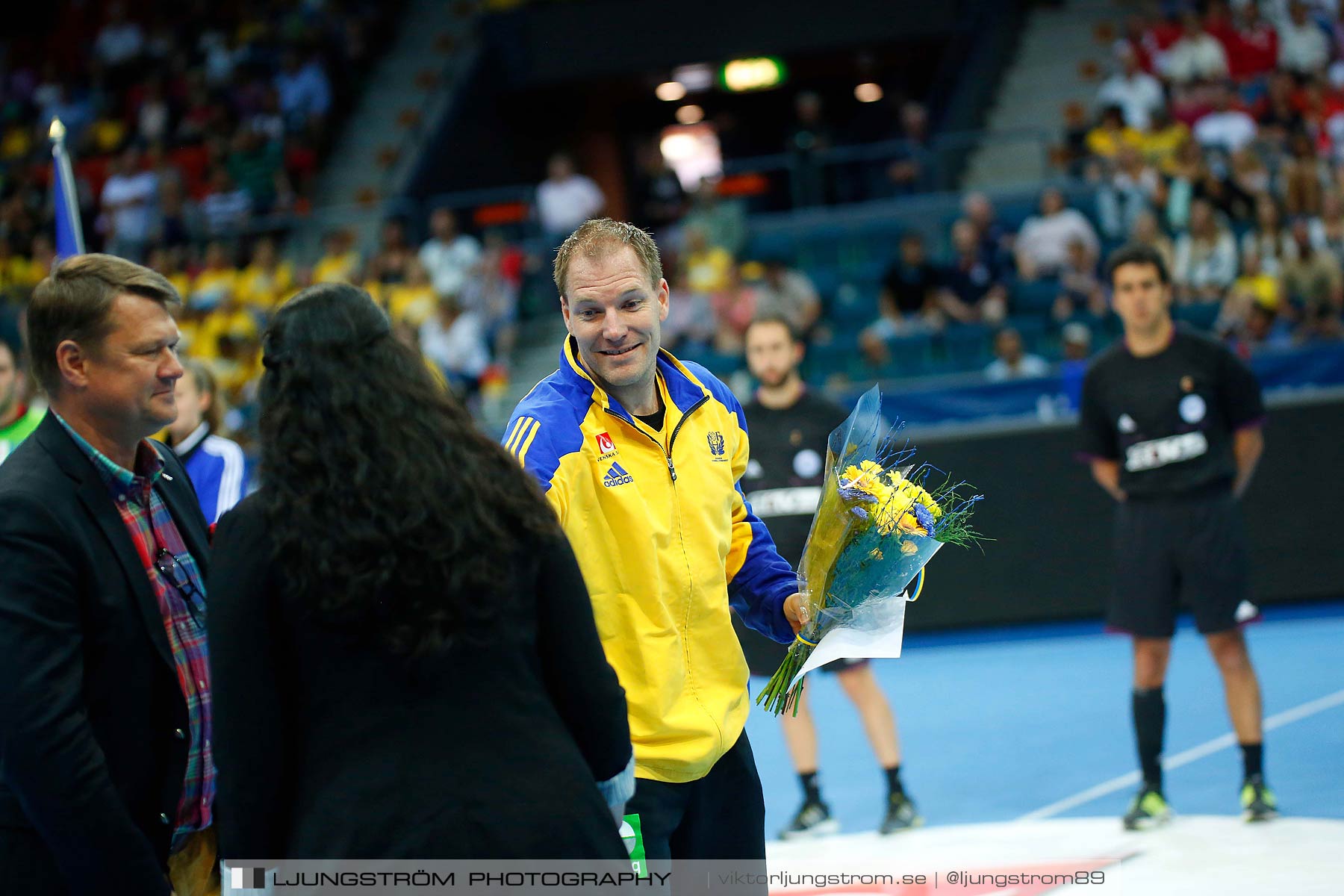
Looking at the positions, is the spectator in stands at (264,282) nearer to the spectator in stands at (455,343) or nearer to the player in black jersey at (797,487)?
the spectator in stands at (455,343)

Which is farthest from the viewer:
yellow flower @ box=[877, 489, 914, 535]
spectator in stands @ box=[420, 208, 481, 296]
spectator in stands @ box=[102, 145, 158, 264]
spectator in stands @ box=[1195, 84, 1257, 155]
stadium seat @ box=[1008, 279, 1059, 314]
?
spectator in stands @ box=[102, 145, 158, 264]

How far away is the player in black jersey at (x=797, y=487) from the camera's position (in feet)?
19.6

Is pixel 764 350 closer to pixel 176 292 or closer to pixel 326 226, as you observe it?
pixel 176 292

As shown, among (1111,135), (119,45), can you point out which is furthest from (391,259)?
(119,45)

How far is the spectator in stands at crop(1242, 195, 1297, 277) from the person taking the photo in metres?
11.9

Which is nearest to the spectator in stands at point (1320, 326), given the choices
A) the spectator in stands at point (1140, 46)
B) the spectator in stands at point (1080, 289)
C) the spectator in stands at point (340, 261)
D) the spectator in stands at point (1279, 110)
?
the spectator in stands at point (1080, 289)

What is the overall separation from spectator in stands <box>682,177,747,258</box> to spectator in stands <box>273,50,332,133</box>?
672 cm

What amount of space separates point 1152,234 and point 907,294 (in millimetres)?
2305

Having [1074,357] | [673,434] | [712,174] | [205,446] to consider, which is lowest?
[673,434]

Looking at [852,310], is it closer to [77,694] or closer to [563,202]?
[563,202]

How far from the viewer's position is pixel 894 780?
592 cm

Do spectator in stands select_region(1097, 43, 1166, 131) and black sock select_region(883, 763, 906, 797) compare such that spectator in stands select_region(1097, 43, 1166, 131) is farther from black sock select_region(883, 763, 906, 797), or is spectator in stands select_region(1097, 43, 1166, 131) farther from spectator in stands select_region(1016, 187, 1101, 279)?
black sock select_region(883, 763, 906, 797)

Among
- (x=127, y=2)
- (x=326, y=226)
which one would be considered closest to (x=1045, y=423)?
(x=326, y=226)

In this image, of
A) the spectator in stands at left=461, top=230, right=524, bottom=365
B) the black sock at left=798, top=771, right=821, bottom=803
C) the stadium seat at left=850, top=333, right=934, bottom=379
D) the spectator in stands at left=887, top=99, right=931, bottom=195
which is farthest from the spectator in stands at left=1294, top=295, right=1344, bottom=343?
the spectator in stands at left=461, top=230, right=524, bottom=365
